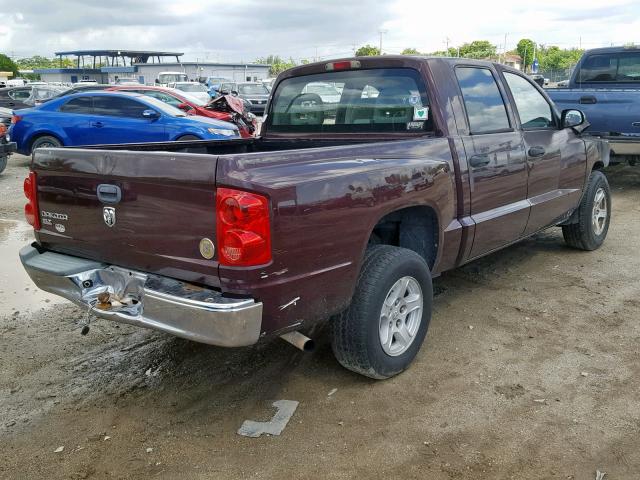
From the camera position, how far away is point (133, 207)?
3.08m

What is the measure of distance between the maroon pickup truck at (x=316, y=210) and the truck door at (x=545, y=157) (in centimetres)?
3

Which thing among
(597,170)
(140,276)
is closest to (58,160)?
(140,276)

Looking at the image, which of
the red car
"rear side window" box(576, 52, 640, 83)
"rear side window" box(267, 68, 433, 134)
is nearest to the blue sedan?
the red car

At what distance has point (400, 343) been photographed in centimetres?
375

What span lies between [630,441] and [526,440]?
0.50 metres

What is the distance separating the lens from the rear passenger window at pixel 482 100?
4410 mm

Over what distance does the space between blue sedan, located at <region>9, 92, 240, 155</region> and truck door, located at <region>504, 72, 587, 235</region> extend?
294 inches

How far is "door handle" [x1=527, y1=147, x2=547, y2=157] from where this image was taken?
192 inches

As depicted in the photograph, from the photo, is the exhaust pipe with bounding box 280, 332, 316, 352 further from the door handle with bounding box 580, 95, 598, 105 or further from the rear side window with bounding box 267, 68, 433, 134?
the door handle with bounding box 580, 95, 598, 105

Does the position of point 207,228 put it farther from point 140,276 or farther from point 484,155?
point 484,155

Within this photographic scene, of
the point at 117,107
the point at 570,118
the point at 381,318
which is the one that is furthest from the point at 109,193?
the point at 117,107

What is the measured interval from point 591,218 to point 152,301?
4728 mm

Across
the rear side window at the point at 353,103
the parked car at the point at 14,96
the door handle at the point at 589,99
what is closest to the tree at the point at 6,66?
the parked car at the point at 14,96

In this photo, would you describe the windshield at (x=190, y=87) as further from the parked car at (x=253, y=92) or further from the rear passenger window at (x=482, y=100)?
the rear passenger window at (x=482, y=100)
